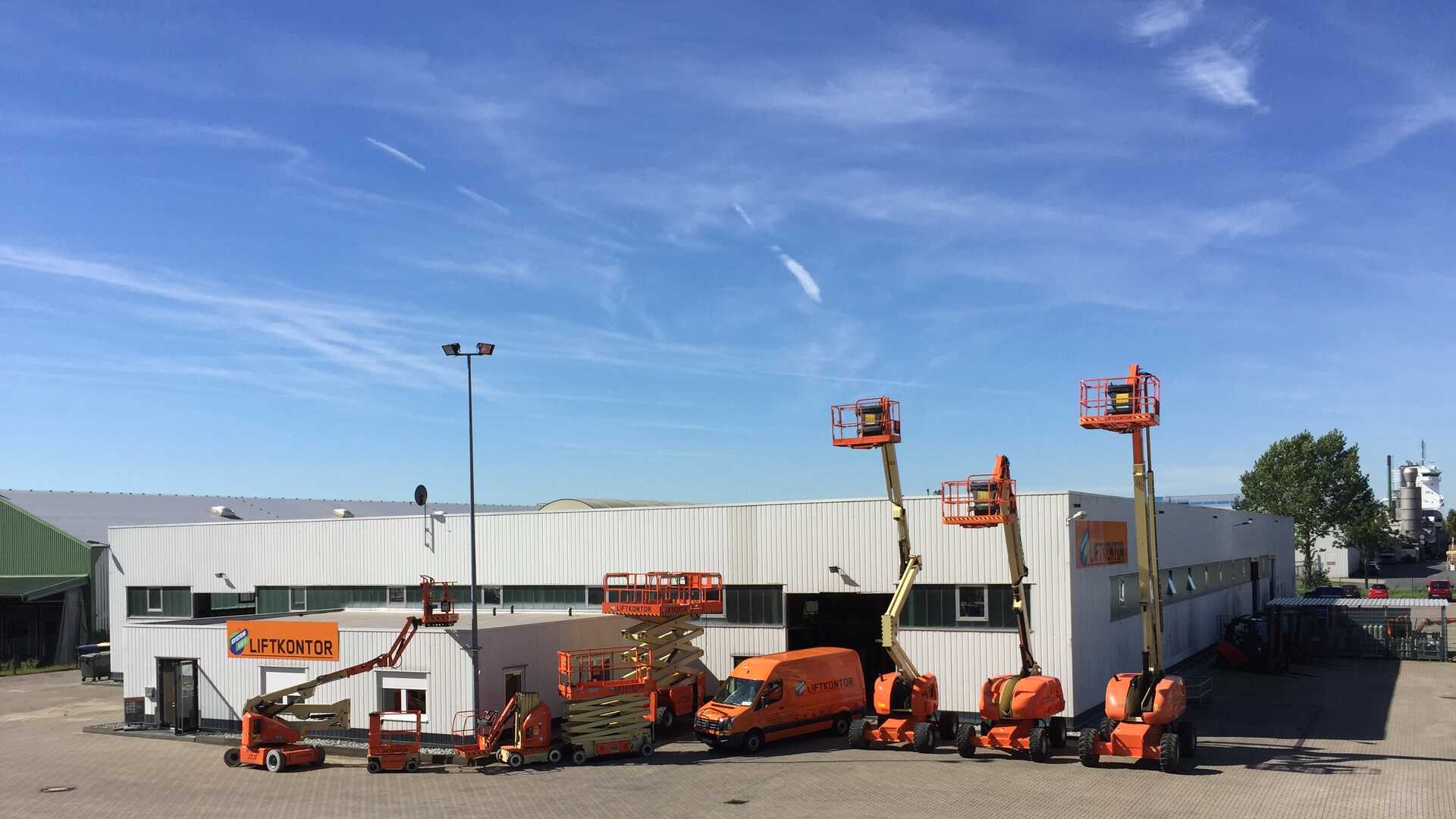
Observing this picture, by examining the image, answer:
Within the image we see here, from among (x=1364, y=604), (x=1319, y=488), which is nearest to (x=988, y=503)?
(x=1364, y=604)

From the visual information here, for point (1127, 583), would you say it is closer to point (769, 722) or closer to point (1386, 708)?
point (1386, 708)

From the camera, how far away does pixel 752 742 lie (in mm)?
27047

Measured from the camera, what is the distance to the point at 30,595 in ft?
171

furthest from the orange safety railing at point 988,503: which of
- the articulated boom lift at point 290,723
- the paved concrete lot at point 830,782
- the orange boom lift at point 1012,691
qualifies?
the articulated boom lift at point 290,723

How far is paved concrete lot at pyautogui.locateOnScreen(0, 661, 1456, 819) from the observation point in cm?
2100

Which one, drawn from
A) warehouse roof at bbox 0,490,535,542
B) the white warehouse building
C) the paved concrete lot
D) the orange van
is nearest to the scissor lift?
the white warehouse building

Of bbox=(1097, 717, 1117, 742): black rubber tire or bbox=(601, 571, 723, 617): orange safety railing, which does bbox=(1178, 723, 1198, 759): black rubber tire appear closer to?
bbox=(1097, 717, 1117, 742): black rubber tire

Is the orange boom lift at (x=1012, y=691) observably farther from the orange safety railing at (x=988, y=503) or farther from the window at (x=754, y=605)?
the window at (x=754, y=605)

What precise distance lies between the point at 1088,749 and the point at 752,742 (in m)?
7.84

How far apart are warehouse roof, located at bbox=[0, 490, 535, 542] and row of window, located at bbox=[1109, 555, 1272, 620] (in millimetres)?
30280

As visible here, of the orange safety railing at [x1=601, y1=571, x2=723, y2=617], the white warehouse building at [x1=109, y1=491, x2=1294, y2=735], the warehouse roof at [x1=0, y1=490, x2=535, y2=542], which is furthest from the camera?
the warehouse roof at [x1=0, y1=490, x2=535, y2=542]

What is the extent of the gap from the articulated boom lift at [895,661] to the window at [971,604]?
2.20 m

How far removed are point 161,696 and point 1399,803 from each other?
30856 mm

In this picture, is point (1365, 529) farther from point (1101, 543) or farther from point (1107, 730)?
point (1107, 730)
